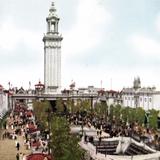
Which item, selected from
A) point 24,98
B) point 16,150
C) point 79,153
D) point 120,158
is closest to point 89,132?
point 16,150

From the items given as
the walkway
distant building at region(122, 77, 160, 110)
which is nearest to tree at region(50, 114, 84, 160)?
the walkway

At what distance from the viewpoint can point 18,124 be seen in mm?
86062

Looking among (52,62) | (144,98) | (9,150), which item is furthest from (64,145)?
(52,62)

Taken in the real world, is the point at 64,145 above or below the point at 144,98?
below

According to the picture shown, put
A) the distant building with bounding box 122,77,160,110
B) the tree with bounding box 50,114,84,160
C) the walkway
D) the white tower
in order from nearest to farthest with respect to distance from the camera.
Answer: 1. the tree with bounding box 50,114,84,160
2. the walkway
3. the distant building with bounding box 122,77,160,110
4. the white tower

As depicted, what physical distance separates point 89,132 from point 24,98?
101576 mm

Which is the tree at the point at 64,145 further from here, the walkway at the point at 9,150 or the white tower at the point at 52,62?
the white tower at the point at 52,62

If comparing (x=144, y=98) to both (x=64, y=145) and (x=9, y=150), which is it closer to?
(x=9, y=150)

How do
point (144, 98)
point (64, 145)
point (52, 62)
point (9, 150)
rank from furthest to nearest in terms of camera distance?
point (52, 62), point (144, 98), point (9, 150), point (64, 145)

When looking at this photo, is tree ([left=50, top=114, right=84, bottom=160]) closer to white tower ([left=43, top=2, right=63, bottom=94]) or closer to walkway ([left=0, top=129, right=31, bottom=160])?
walkway ([left=0, top=129, right=31, bottom=160])

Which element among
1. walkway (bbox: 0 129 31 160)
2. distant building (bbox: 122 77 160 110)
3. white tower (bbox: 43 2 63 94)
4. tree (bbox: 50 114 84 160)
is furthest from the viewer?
white tower (bbox: 43 2 63 94)

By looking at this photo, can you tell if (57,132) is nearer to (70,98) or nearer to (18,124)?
(18,124)

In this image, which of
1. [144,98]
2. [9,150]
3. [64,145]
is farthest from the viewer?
[144,98]

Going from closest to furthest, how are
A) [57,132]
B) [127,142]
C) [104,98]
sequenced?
[57,132], [127,142], [104,98]
